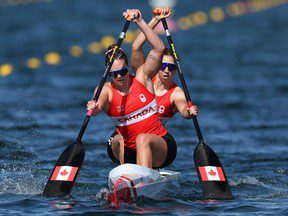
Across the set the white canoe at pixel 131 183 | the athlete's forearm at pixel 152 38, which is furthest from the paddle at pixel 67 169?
the white canoe at pixel 131 183

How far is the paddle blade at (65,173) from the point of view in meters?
11.6

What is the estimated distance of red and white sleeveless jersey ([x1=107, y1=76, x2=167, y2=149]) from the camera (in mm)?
11523

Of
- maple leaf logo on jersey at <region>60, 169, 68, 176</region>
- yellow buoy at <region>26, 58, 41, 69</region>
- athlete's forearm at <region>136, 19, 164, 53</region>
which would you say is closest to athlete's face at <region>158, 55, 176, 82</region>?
athlete's forearm at <region>136, 19, 164, 53</region>

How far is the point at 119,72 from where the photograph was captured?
11375 millimetres

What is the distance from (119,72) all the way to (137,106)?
55 cm

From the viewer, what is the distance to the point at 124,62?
11.5 metres

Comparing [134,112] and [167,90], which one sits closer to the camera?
[134,112]

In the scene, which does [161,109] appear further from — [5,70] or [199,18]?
[199,18]

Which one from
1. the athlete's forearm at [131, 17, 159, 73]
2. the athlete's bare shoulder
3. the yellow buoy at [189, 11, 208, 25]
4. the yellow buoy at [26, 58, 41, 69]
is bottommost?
the athlete's bare shoulder

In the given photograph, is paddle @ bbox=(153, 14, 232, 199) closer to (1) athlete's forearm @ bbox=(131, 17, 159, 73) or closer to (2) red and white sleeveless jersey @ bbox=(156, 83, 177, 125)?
(2) red and white sleeveless jersey @ bbox=(156, 83, 177, 125)

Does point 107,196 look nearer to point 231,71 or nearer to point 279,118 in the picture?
point 279,118

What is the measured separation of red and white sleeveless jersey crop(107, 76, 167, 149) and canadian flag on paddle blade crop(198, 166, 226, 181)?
87 cm

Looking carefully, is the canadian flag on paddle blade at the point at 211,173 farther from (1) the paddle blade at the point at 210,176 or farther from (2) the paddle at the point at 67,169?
(2) the paddle at the point at 67,169

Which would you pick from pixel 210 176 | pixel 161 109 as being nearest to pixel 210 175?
pixel 210 176
